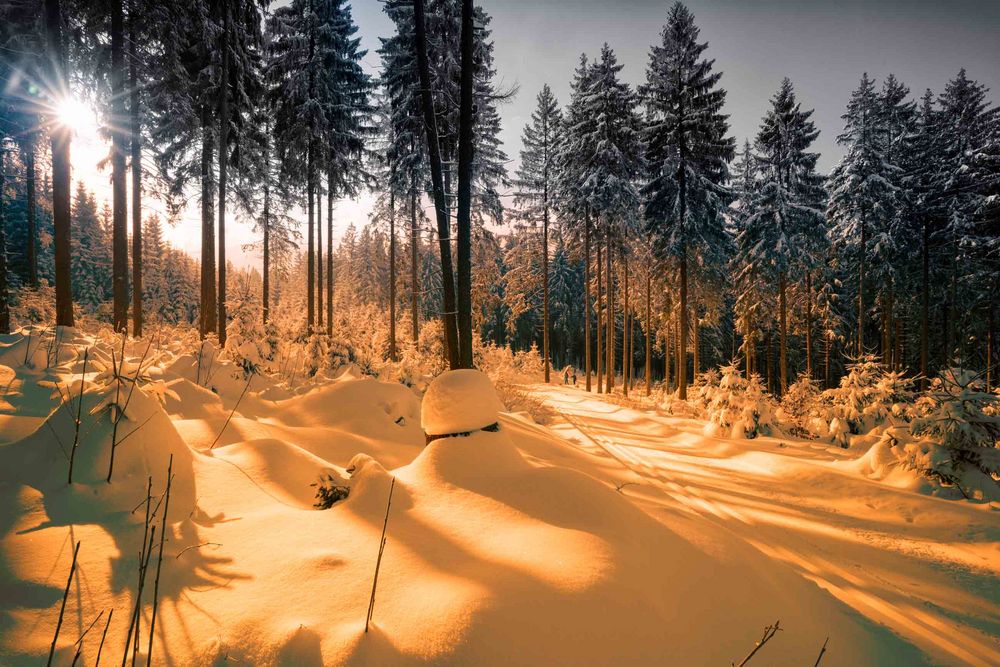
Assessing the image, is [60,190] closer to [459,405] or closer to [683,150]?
[459,405]

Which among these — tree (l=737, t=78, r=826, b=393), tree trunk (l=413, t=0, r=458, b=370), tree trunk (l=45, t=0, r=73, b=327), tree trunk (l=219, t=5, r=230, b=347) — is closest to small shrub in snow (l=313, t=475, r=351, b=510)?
tree trunk (l=413, t=0, r=458, b=370)

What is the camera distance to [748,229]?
20031 millimetres

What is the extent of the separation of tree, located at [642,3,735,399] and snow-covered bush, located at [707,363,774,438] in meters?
7.69

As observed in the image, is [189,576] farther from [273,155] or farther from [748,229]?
[748,229]

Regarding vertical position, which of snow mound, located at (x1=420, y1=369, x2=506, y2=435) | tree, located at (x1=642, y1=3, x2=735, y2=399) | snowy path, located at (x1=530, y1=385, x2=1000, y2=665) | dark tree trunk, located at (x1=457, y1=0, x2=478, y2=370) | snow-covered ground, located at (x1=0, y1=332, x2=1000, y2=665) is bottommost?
snowy path, located at (x1=530, y1=385, x2=1000, y2=665)

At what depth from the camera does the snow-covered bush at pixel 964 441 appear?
409 centimetres

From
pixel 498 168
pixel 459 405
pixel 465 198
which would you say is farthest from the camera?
pixel 498 168

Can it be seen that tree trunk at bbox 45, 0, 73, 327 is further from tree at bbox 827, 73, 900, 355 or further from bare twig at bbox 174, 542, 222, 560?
tree at bbox 827, 73, 900, 355

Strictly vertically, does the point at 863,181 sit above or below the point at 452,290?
above

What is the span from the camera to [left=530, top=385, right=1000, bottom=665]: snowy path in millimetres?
2549

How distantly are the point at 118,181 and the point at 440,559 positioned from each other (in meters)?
13.0

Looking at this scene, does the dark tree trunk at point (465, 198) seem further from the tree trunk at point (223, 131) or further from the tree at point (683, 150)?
the tree at point (683, 150)

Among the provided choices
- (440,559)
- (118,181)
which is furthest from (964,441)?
(118,181)

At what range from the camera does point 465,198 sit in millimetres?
6539
